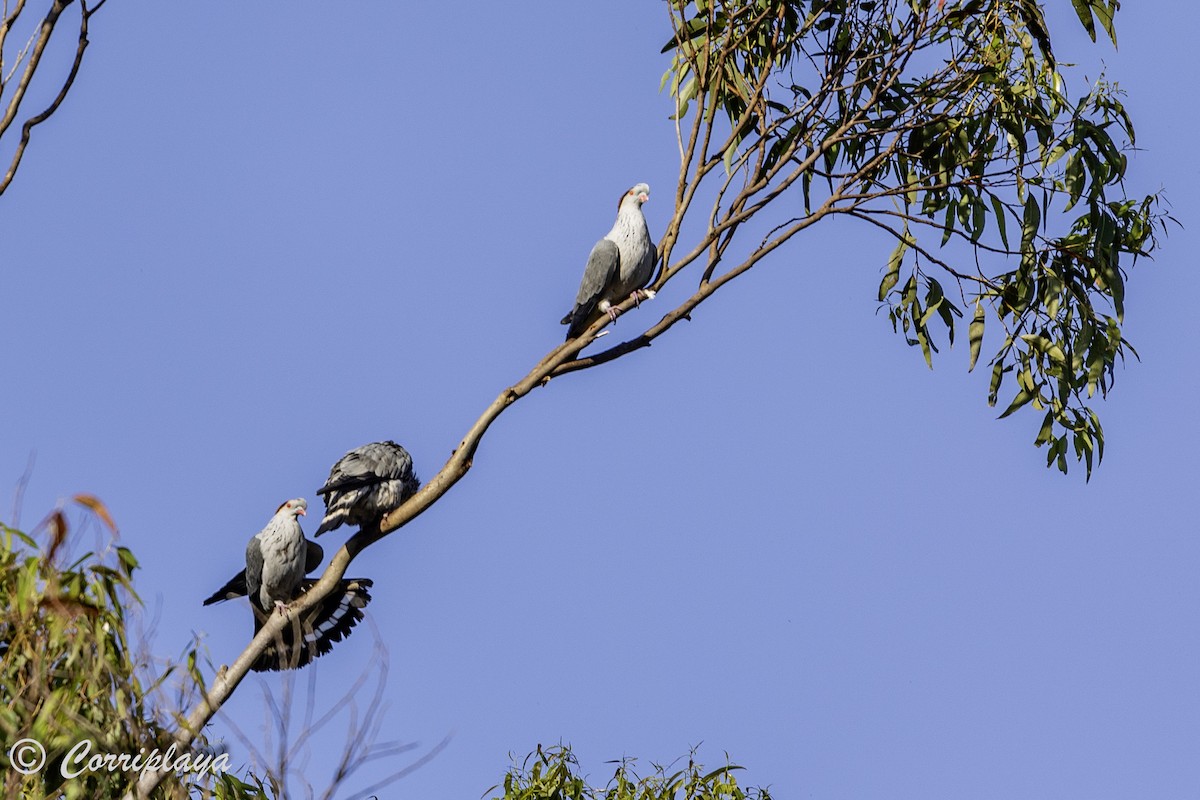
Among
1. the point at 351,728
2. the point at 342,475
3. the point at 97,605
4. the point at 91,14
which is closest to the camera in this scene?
the point at 351,728

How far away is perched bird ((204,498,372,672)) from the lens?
7.23m

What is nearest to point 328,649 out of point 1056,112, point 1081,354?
point 1081,354

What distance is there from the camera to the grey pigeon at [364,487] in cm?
698

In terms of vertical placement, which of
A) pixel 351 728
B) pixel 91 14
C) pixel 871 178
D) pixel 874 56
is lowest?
pixel 351 728

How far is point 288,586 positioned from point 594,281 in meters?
2.20

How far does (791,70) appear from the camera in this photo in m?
7.61

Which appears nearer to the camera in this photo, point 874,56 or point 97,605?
point 97,605

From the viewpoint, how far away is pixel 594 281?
25.0 feet

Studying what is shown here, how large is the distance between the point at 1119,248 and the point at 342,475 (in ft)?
13.4

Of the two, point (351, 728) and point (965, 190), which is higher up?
point (965, 190)

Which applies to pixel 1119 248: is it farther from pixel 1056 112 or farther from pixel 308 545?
pixel 308 545

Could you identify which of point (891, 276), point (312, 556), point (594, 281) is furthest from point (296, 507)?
point (891, 276)

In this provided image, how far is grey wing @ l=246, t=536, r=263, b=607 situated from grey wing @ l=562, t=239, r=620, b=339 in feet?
6.38

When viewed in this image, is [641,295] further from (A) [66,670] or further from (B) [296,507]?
(A) [66,670]
